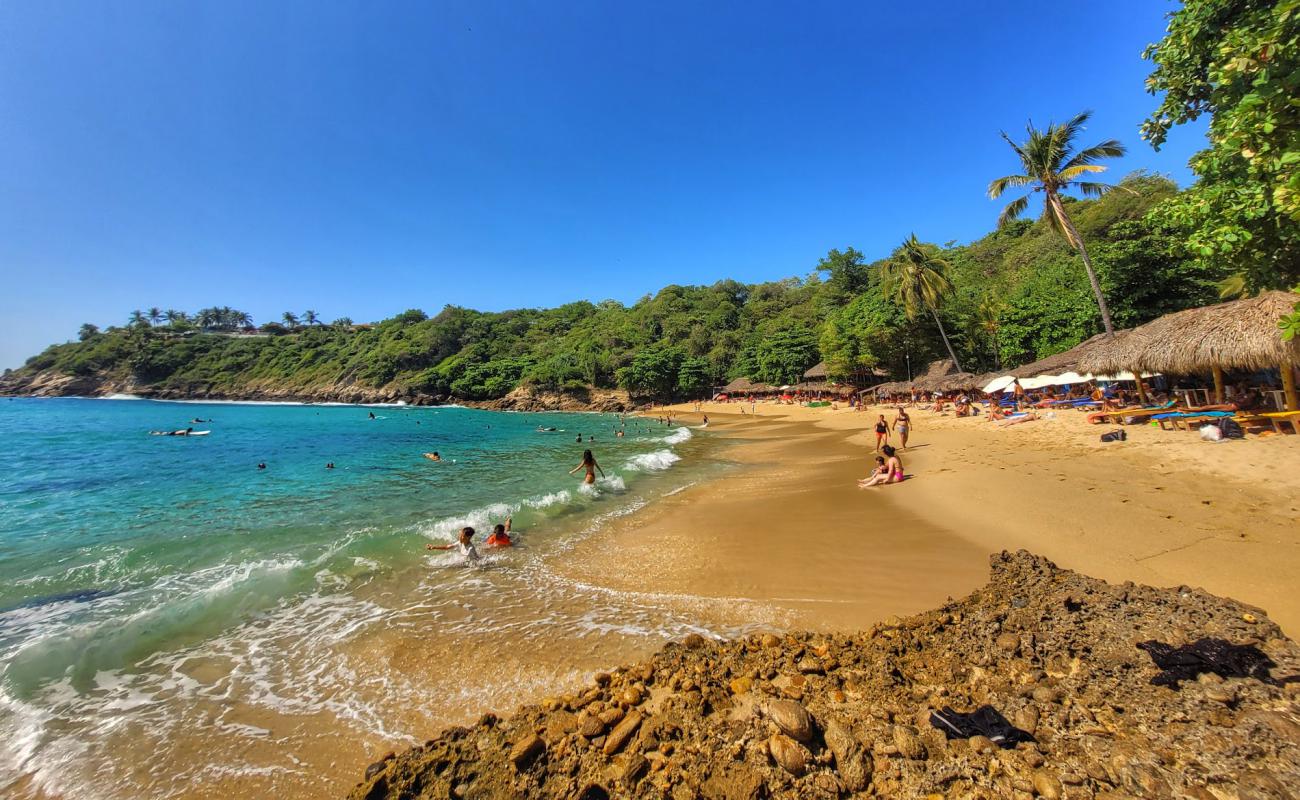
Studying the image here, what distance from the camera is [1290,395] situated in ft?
36.3

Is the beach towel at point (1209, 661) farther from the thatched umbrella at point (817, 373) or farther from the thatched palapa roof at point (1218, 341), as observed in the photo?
the thatched umbrella at point (817, 373)

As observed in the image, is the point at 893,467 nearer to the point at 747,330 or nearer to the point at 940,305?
the point at 940,305

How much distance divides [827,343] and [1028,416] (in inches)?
1081

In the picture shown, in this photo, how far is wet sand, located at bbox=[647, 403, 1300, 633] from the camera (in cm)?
557

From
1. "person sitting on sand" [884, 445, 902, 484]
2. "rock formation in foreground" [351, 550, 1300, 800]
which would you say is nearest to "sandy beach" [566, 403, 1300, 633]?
"person sitting on sand" [884, 445, 902, 484]

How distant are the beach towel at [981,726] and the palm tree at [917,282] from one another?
38524mm

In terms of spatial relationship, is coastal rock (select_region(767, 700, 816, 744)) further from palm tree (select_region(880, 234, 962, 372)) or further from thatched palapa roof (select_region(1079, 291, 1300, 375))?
palm tree (select_region(880, 234, 962, 372))

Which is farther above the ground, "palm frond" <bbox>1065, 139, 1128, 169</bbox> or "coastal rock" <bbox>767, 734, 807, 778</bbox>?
"palm frond" <bbox>1065, 139, 1128, 169</bbox>

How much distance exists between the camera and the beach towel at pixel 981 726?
2.75 metres

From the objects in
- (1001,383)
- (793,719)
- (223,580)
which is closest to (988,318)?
(1001,383)

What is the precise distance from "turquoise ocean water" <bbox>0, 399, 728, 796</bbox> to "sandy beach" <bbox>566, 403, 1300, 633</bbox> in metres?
1.76

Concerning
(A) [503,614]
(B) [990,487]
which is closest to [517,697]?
(A) [503,614]

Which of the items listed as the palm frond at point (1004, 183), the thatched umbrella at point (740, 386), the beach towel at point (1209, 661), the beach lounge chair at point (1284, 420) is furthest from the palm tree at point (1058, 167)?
the thatched umbrella at point (740, 386)

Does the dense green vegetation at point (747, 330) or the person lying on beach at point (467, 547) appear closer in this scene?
the person lying on beach at point (467, 547)
